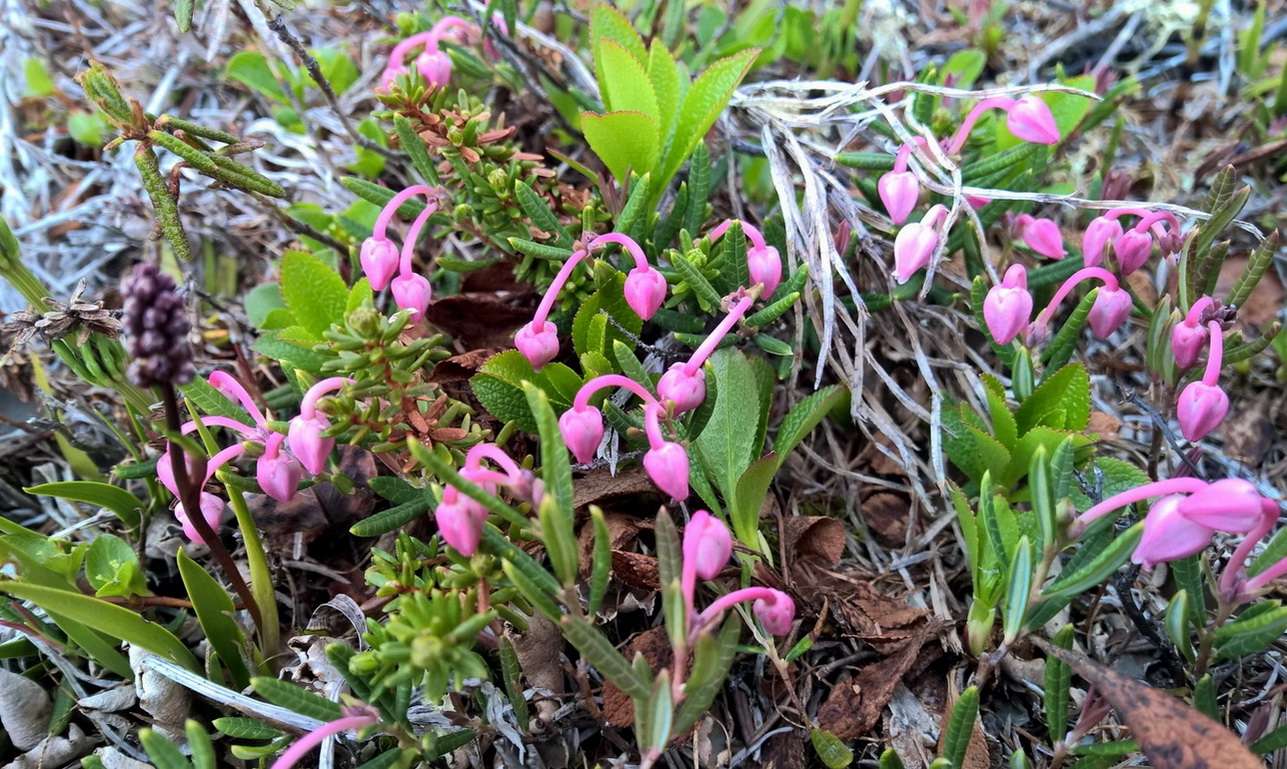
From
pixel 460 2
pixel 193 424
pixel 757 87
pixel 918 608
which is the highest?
pixel 460 2

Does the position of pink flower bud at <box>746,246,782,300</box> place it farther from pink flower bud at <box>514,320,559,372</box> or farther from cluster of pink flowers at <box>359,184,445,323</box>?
cluster of pink flowers at <box>359,184,445,323</box>

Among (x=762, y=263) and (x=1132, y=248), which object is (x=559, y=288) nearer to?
(x=762, y=263)

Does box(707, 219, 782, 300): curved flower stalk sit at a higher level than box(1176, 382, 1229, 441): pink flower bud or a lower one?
higher

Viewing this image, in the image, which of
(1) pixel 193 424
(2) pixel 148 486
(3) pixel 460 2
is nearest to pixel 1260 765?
(1) pixel 193 424

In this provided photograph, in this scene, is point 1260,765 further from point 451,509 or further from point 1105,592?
point 451,509

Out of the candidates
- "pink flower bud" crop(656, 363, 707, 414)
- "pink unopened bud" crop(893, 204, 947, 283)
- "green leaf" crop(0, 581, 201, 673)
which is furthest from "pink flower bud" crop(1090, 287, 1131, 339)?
"green leaf" crop(0, 581, 201, 673)

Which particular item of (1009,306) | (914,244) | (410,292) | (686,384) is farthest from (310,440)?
(1009,306)

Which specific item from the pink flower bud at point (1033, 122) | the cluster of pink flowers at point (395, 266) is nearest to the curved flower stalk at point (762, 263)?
the pink flower bud at point (1033, 122)
